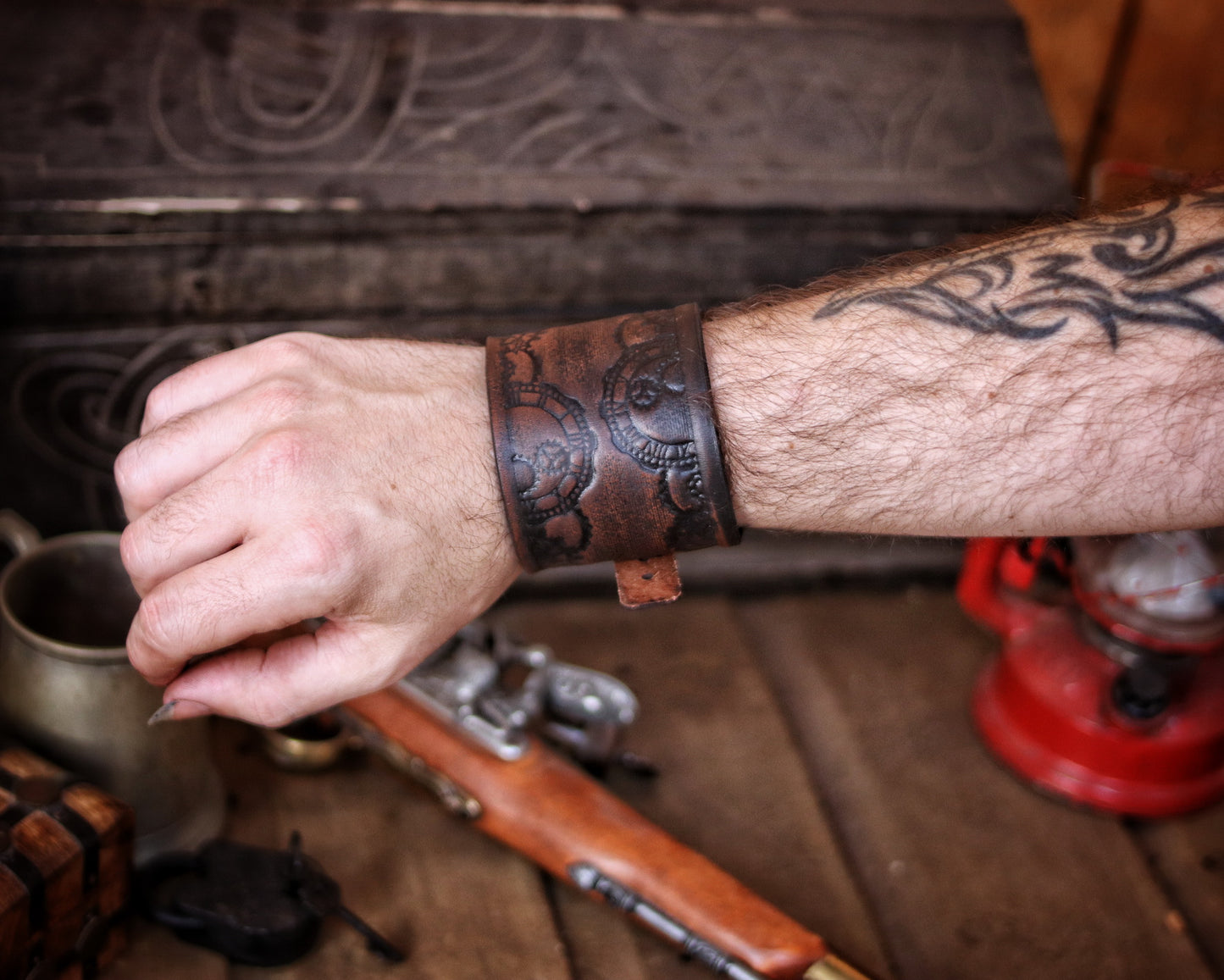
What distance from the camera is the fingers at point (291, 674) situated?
2.33 ft

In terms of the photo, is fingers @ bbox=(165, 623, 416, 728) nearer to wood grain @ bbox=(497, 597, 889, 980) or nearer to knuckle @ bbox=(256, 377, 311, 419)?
knuckle @ bbox=(256, 377, 311, 419)

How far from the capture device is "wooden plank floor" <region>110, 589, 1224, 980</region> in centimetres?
91

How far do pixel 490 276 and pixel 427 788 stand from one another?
0.64 metres

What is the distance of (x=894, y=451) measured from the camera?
2.52 feet

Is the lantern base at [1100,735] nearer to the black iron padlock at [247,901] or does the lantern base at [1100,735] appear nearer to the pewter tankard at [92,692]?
the black iron padlock at [247,901]

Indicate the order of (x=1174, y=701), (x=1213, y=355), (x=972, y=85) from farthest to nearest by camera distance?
(x=972, y=85) → (x=1174, y=701) → (x=1213, y=355)

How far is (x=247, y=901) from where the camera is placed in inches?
32.6

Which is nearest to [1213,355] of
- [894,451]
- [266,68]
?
[894,451]

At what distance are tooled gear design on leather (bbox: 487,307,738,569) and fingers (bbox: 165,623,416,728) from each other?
13 centimetres

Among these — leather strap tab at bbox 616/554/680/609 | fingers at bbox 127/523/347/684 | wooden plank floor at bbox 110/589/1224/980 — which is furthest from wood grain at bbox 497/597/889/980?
fingers at bbox 127/523/347/684

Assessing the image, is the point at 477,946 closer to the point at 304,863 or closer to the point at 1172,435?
the point at 304,863

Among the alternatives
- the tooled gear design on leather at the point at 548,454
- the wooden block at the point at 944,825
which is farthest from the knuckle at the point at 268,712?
the wooden block at the point at 944,825

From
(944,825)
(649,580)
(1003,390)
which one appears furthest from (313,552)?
(944,825)

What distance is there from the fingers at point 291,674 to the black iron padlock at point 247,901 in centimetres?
19
